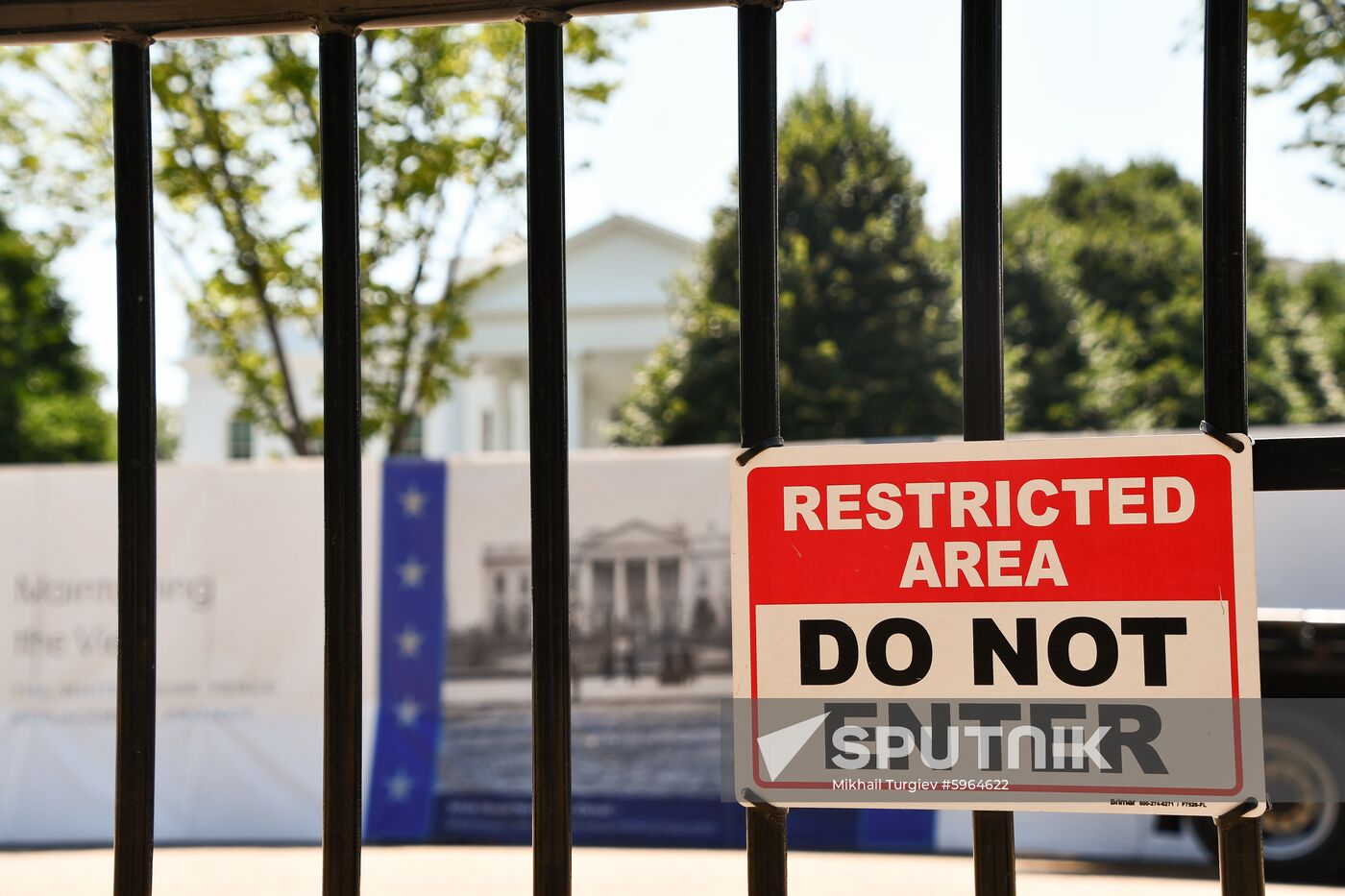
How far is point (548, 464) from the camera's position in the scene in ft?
4.16

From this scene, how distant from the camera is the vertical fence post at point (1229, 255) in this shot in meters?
1.15

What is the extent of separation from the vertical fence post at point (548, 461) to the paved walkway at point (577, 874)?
5851 millimetres

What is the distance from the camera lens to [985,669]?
1198 mm

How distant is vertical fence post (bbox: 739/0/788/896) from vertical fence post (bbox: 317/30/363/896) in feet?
1.38

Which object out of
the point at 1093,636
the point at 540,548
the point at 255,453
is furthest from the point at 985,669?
the point at 255,453

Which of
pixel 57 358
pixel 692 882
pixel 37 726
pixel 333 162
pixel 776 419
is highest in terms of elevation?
pixel 57 358

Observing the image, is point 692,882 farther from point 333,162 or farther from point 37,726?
point 333,162

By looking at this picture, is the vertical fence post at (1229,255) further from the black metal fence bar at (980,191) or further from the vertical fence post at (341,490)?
the vertical fence post at (341,490)

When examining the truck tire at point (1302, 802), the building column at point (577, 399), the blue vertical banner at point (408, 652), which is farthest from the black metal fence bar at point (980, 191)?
the building column at point (577, 399)

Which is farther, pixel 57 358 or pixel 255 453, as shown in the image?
pixel 57 358

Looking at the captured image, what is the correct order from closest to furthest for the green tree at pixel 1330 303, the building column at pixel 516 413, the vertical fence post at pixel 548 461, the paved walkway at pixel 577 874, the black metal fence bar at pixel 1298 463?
the black metal fence bar at pixel 1298 463 → the vertical fence post at pixel 548 461 → the paved walkway at pixel 577 874 → the building column at pixel 516 413 → the green tree at pixel 1330 303

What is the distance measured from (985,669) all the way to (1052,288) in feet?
87.3

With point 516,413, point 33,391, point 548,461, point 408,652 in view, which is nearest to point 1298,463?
point 548,461

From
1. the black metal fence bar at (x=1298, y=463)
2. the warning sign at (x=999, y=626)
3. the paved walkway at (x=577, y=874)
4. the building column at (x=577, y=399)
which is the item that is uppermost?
the building column at (x=577, y=399)
